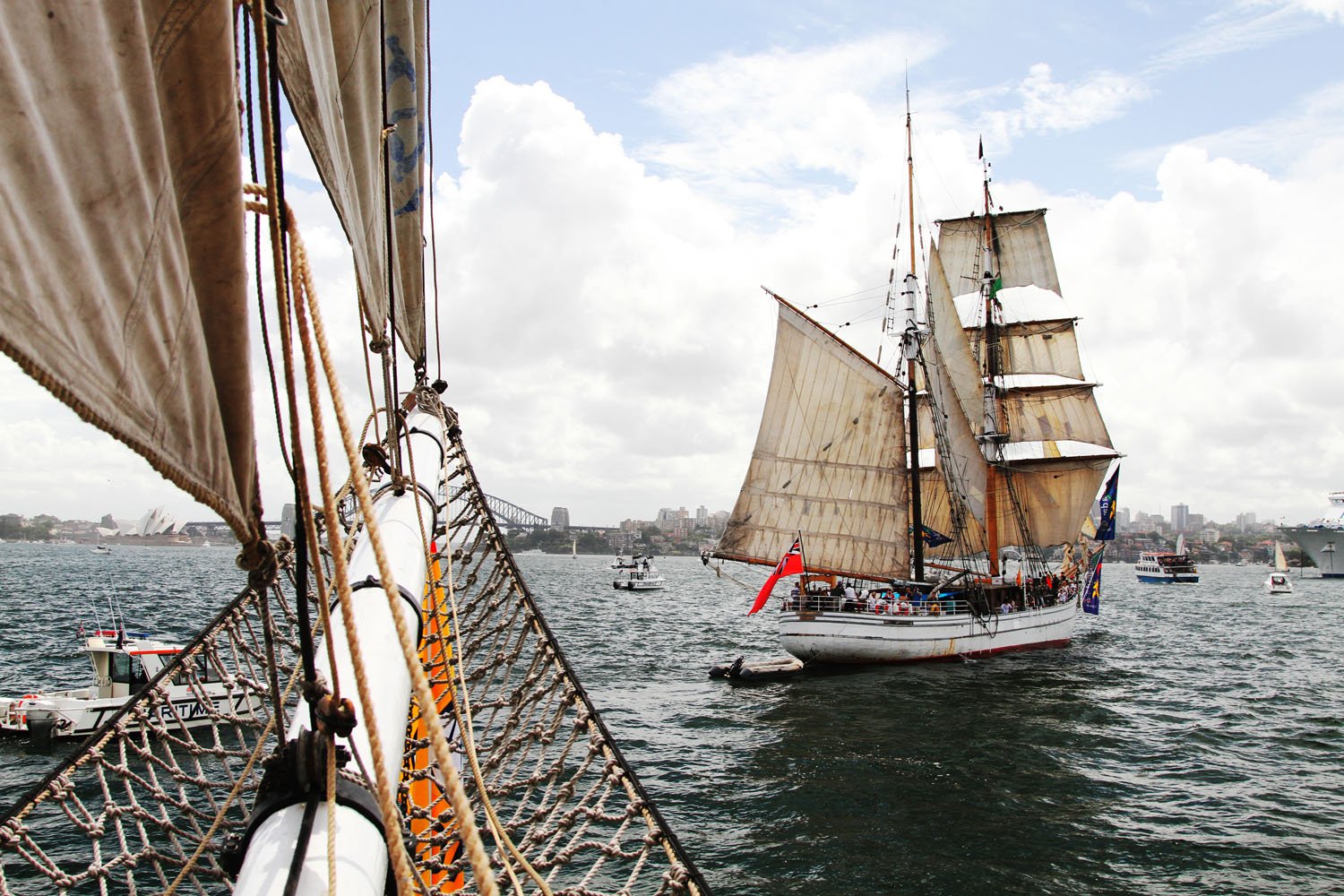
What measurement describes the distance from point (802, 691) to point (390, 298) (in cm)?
2308

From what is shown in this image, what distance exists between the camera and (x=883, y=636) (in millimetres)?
31000

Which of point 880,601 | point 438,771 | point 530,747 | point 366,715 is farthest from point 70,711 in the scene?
point 880,601

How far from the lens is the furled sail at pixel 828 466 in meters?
33.3

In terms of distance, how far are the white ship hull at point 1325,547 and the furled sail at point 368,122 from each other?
425 ft

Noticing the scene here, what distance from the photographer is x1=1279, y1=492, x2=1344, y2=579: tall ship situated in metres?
108

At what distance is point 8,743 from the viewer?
57.3 ft

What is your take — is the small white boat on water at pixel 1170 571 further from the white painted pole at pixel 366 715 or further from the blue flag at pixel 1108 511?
the white painted pole at pixel 366 715

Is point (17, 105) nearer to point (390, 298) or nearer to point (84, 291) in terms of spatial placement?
point (84, 291)

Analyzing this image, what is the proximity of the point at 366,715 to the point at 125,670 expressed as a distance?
2055 centimetres

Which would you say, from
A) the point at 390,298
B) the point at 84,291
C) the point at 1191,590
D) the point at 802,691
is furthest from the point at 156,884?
the point at 1191,590

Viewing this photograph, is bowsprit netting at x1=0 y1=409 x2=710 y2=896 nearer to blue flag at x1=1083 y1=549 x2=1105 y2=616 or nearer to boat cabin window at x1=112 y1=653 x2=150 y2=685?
boat cabin window at x1=112 y1=653 x2=150 y2=685

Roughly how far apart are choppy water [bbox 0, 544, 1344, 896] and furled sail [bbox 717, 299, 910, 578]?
489cm

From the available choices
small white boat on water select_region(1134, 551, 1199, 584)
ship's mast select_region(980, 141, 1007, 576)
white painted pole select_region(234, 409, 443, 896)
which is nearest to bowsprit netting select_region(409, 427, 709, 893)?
white painted pole select_region(234, 409, 443, 896)

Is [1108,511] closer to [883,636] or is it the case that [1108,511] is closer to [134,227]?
[883,636]
